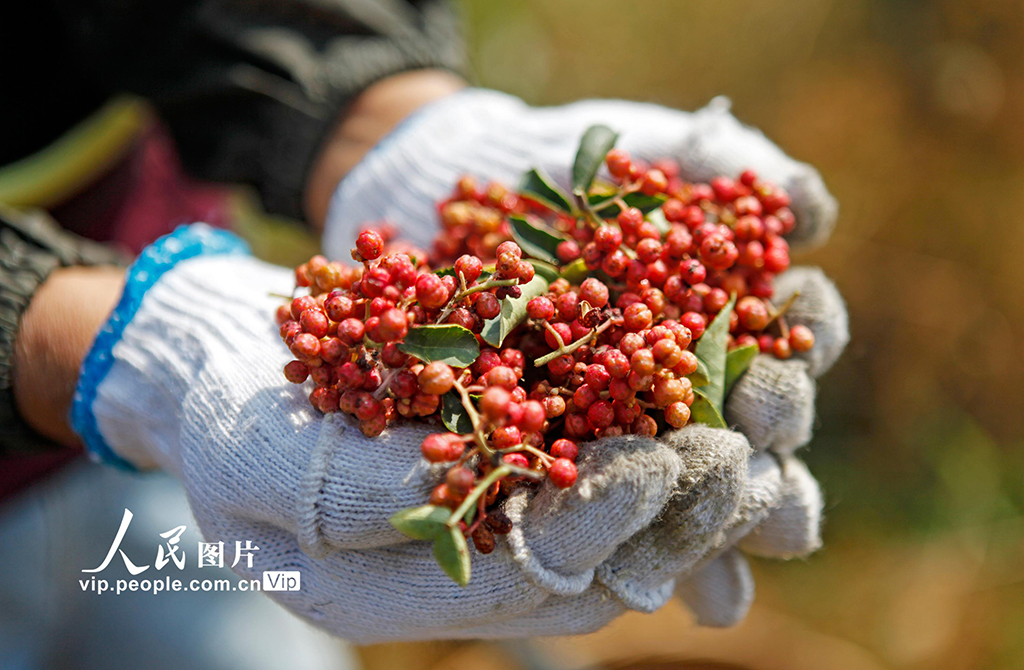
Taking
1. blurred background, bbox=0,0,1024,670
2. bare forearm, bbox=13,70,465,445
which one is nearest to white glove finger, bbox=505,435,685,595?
bare forearm, bbox=13,70,465,445

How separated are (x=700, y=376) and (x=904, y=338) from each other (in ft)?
7.45

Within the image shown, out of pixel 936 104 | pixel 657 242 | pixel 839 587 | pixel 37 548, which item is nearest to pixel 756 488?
pixel 657 242

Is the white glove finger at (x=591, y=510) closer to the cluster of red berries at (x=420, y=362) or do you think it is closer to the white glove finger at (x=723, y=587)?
the cluster of red berries at (x=420, y=362)

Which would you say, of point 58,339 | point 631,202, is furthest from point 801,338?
point 58,339

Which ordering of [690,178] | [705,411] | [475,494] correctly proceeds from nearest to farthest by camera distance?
[475,494] → [705,411] → [690,178]

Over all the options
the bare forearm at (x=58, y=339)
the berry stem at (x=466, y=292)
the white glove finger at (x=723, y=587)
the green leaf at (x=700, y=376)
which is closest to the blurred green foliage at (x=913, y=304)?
the white glove finger at (x=723, y=587)

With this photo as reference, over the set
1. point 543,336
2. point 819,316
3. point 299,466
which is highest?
point 819,316

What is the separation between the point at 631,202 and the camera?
41.8 inches

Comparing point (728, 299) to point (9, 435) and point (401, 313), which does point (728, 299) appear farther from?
point (9, 435)

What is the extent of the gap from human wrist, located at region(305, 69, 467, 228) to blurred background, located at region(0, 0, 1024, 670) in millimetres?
1383

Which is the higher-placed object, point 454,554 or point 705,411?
point 705,411

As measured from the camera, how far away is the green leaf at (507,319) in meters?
0.85

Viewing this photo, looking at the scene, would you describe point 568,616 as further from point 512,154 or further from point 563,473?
point 512,154

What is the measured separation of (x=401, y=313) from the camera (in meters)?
0.80
